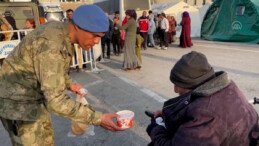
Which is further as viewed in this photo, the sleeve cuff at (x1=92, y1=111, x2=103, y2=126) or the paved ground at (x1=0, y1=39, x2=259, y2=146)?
the paved ground at (x1=0, y1=39, x2=259, y2=146)

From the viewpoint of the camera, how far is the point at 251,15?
11914mm

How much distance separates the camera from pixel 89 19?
156 centimetres

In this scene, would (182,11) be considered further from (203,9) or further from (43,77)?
(43,77)

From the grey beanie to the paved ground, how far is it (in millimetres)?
1842

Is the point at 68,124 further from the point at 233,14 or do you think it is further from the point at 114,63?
the point at 233,14

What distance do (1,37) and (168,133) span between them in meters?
6.27

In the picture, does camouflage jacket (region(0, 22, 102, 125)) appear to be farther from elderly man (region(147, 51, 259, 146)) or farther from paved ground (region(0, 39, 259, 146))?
paved ground (region(0, 39, 259, 146))

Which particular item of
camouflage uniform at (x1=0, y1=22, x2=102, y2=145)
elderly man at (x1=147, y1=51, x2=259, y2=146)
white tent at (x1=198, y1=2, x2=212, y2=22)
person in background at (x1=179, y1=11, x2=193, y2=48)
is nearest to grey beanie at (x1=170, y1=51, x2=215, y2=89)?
elderly man at (x1=147, y1=51, x2=259, y2=146)

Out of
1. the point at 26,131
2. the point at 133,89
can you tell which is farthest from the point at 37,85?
the point at 133,89

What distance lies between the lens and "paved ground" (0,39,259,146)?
320 cm

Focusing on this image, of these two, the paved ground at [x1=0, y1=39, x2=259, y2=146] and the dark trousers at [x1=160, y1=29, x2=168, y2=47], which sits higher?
the dark trousers at [x1=160, y1=29, x2=168, y2=47]

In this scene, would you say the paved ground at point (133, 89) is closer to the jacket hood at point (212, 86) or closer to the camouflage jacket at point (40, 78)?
the camouflage jacket at point (40, 78)

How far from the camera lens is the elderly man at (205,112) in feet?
4.01

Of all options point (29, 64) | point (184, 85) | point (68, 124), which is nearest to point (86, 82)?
point (68, 124)
